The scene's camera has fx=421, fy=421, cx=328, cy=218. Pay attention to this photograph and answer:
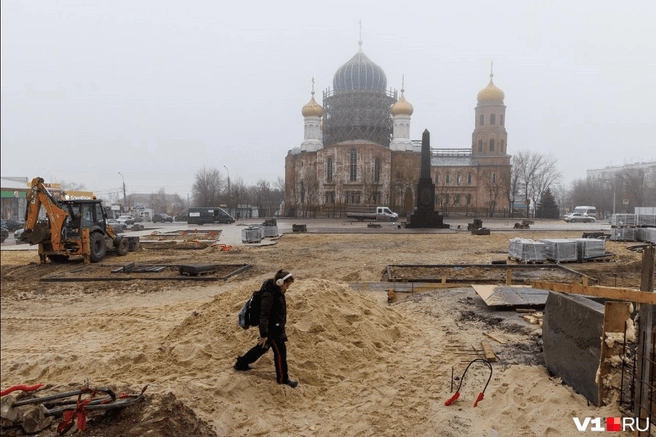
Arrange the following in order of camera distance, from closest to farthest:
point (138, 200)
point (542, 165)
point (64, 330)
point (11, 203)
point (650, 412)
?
point (650, 412)
point (64, 330)
point (11, 203)
point (542, 165)
point (138, 200)

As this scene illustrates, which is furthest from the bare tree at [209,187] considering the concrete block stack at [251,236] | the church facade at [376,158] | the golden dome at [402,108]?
the concrete block stack at [251,236]

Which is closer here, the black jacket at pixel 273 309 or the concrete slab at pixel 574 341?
the concrete slab at pixel 574 341

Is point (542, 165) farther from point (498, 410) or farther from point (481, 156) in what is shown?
point (498, 410)

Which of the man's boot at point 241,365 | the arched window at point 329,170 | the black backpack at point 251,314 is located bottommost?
the man's boot at point 241,365

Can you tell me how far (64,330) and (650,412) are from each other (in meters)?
9.23

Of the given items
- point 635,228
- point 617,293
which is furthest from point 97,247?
point 635,228

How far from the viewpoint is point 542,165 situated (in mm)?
70250

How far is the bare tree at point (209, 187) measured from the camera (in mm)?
72438

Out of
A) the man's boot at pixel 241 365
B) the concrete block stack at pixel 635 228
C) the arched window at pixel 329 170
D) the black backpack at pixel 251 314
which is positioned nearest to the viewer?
the black backpack at pixel 251 314

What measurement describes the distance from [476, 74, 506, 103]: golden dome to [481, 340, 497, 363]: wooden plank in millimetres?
72450

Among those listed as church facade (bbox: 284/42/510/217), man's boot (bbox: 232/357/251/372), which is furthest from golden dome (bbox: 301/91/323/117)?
man's boot (bbox: 232/357/251/372)

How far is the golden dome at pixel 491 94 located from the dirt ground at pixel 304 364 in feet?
224

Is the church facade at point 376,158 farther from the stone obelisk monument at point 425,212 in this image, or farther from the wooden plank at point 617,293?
the wooden plank at point 617,293

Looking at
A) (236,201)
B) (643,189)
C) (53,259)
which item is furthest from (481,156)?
(53,259)
